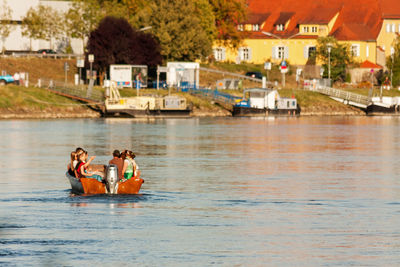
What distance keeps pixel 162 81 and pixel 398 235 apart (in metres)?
109

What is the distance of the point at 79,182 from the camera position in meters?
43.6

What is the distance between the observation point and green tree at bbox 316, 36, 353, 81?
542 feet

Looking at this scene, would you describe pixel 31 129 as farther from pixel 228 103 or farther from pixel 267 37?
pixel 267 37

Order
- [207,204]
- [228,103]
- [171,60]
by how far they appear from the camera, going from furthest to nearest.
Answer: [171,60]
[228,103]
[207,204]

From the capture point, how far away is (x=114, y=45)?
13650cm

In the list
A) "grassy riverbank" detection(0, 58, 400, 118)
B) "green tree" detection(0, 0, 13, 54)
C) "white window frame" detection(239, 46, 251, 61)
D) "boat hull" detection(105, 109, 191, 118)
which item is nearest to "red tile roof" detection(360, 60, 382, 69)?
"grassy riverbank" detection(0, 58, 400, 118)

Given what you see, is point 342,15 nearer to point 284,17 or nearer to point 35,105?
point 284,17

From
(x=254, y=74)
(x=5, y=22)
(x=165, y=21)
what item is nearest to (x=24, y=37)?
(x=5, y=22)

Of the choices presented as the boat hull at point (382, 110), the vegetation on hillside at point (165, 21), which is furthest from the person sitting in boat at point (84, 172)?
the boat hull at point (382, 110)

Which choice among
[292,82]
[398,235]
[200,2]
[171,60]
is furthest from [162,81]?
[398,235]

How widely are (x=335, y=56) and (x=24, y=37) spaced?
49.5 metres

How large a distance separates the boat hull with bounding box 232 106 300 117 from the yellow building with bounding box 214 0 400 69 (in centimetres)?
3837

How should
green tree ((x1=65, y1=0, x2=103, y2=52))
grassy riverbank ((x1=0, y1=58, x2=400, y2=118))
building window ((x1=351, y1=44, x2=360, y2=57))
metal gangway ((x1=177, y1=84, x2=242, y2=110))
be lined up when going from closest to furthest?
1. grassy riverbank ((x1=0, y1=58, x2=400, y2=118))
2. metal gangway ((x1=177, y1=84, x2=242, y2=110))
3. green tree ((x1=65, y1=0, x2=103, y2=52))
4. building window ((x1=351, y1=44, x2=360, y2=57))

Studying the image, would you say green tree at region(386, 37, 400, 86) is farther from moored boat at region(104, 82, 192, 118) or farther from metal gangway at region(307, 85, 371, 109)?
moored boat at region(104, 82, 192, 118)
